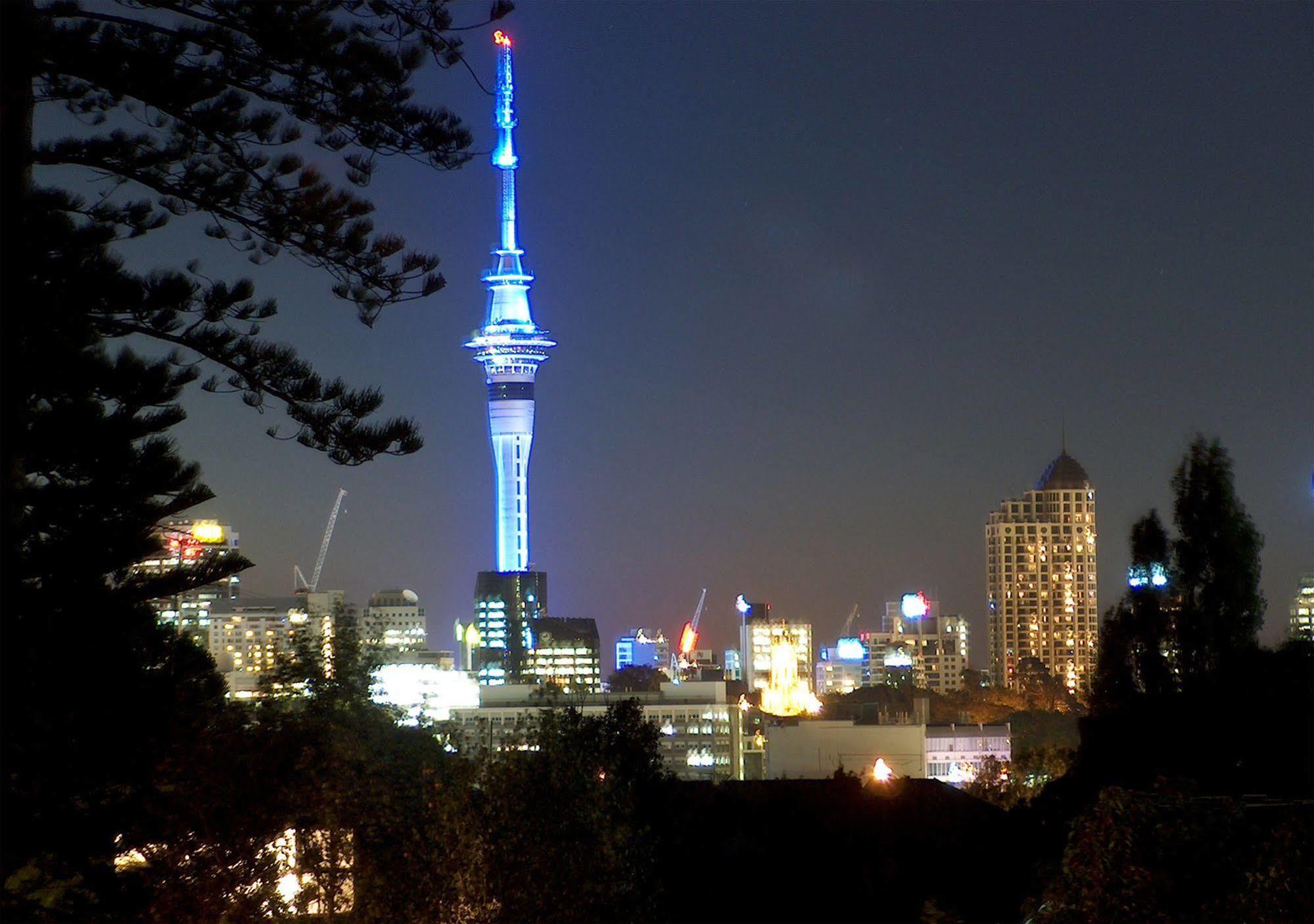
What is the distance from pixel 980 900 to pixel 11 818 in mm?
9819

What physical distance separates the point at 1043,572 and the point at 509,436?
46.2 m

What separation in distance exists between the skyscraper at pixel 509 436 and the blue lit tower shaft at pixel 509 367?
0.06m

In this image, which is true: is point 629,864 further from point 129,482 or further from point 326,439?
point 129,482

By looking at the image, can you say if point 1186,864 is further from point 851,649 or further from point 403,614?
point 403,614

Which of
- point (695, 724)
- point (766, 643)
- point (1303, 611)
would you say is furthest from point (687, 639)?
point (1303, 611)

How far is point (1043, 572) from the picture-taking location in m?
135

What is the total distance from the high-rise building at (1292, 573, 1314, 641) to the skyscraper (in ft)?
368

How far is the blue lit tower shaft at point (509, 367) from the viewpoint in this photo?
137625mm

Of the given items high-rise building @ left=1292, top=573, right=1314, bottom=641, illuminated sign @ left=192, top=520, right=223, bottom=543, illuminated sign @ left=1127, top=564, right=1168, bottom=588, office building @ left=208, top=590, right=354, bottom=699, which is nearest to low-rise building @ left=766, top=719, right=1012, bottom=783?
high-rise building @ left=1292, top=573, right=1314, bottom=641

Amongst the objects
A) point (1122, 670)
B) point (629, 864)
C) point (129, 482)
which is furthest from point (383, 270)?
point (1122, 670)

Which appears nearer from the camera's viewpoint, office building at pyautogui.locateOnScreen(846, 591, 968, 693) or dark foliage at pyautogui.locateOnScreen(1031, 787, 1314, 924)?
dark foliage at pyautogui.locateOnScreen(1031, 787, 1314, 924)

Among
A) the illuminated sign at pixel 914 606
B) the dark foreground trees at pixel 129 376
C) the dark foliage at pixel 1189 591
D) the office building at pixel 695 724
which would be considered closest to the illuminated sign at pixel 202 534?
the dark foreground trees at pixel 129 376

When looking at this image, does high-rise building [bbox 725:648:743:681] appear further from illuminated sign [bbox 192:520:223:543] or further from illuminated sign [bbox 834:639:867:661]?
illuminated sign [bbox 192:520:223:543]

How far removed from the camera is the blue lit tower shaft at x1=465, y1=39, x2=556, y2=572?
137625mm
